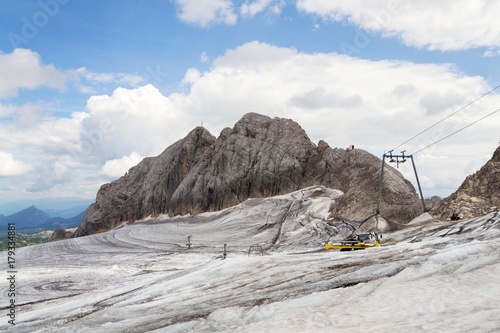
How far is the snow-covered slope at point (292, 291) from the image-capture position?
1166 centimetres

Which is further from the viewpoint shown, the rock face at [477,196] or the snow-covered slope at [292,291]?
the rock face at [477,196]

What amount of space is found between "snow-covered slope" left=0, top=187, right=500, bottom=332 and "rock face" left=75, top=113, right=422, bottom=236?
49.0ft

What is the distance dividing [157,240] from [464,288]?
4505 centimetres

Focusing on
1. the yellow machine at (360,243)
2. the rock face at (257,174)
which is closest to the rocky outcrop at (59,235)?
the rock face at (257,174)

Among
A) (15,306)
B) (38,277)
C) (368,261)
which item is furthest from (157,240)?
(368,261)

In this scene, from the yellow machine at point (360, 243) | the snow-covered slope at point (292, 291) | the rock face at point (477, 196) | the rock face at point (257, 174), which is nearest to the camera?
the snow-covered slope at point (292, 291)

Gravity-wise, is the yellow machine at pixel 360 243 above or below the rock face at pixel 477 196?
below

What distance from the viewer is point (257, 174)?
69.0 m

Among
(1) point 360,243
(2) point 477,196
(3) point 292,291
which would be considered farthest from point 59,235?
(3) point 292,291

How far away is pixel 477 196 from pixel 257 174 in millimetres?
36511

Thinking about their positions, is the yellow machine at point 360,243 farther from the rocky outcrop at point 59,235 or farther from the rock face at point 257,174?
the rocky outcrop at point 59,235

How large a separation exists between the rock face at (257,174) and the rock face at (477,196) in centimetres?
775

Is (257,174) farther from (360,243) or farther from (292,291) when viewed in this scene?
(292,291)

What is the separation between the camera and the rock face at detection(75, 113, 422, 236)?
51.2 meters
